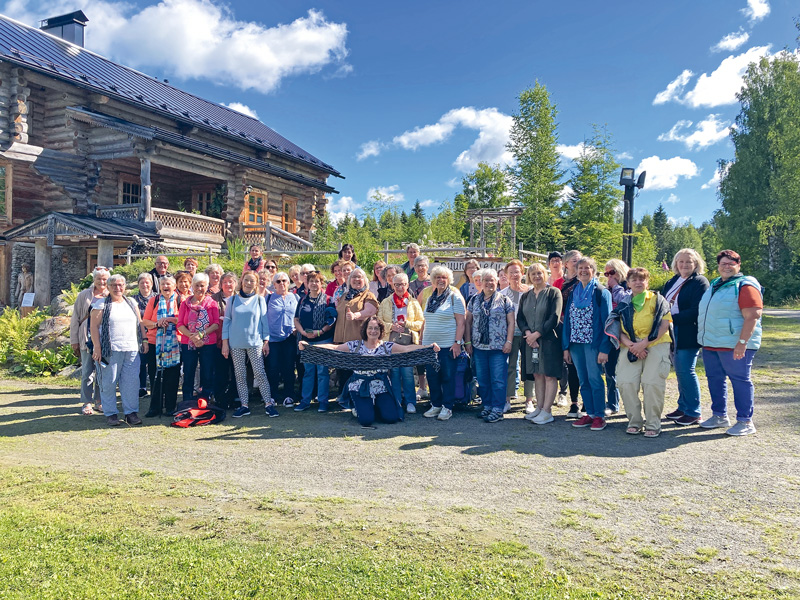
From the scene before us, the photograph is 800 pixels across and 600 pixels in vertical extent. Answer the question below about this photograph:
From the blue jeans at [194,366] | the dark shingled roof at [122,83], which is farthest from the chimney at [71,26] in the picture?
the blue jeans at [194,366]

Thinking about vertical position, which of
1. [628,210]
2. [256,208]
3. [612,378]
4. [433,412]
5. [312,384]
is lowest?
[433,412]

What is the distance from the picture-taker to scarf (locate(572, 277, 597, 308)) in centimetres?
587

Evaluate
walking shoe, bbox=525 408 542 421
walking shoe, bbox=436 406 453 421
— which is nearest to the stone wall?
walking shoe, bbox=436 406 453 421

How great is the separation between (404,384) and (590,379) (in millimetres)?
2360

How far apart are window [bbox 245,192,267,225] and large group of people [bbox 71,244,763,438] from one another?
14.0m

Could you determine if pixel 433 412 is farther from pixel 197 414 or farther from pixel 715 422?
pixel 715 422

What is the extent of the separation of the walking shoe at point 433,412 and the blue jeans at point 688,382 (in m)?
2.76

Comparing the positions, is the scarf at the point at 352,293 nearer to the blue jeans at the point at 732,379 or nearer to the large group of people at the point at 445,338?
the large group of people at the point at 445,338

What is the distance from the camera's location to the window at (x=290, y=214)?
23742 mm

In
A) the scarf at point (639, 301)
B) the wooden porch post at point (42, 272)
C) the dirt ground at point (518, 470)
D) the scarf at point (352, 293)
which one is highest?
the wooden porch post at point (42, 272)

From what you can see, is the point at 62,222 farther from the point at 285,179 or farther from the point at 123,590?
the point at 123,590

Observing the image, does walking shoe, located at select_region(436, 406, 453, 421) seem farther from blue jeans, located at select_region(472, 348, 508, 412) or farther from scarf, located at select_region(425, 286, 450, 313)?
scarf, located at select_region(425, 286, 450, 313)

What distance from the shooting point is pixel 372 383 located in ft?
20.6

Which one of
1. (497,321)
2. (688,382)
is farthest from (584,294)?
(688,382)
